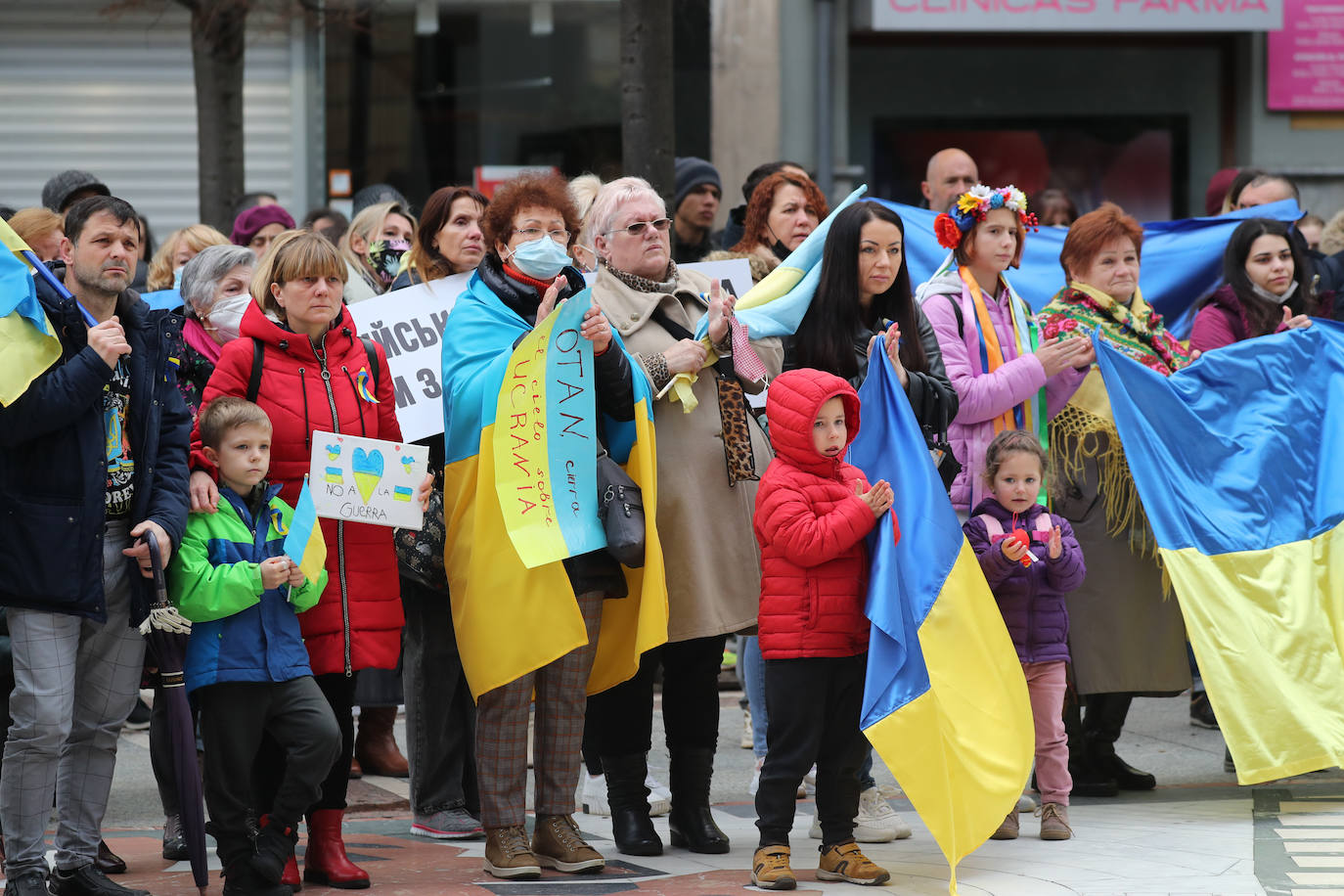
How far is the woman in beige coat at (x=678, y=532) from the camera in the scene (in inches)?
221

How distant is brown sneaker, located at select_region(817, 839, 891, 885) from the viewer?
17.1ft

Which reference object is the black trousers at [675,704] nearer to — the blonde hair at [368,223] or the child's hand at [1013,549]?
the child's hand at [1013,549]

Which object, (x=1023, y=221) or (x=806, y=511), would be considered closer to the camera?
(x=806, y=511)

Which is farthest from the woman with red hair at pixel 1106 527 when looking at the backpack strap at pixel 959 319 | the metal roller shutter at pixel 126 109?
the metal roller shutter at pixel 126 109

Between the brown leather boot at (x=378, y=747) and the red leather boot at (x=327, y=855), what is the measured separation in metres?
1.86

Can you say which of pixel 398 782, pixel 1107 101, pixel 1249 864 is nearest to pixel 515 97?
pixel 1107 101

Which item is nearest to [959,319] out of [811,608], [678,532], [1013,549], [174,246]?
[1013,549]

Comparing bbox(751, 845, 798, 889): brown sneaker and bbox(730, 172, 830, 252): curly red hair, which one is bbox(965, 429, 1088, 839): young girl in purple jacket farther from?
bbox(730, 172, 830, 252): curly red hair

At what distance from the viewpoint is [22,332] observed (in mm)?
4902

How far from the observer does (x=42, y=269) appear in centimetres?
507

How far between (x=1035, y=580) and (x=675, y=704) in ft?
4.31

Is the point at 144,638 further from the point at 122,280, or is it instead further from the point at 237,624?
the point at 122,280

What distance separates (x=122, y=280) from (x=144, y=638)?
41.8 inches

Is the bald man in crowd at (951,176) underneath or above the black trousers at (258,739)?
above
